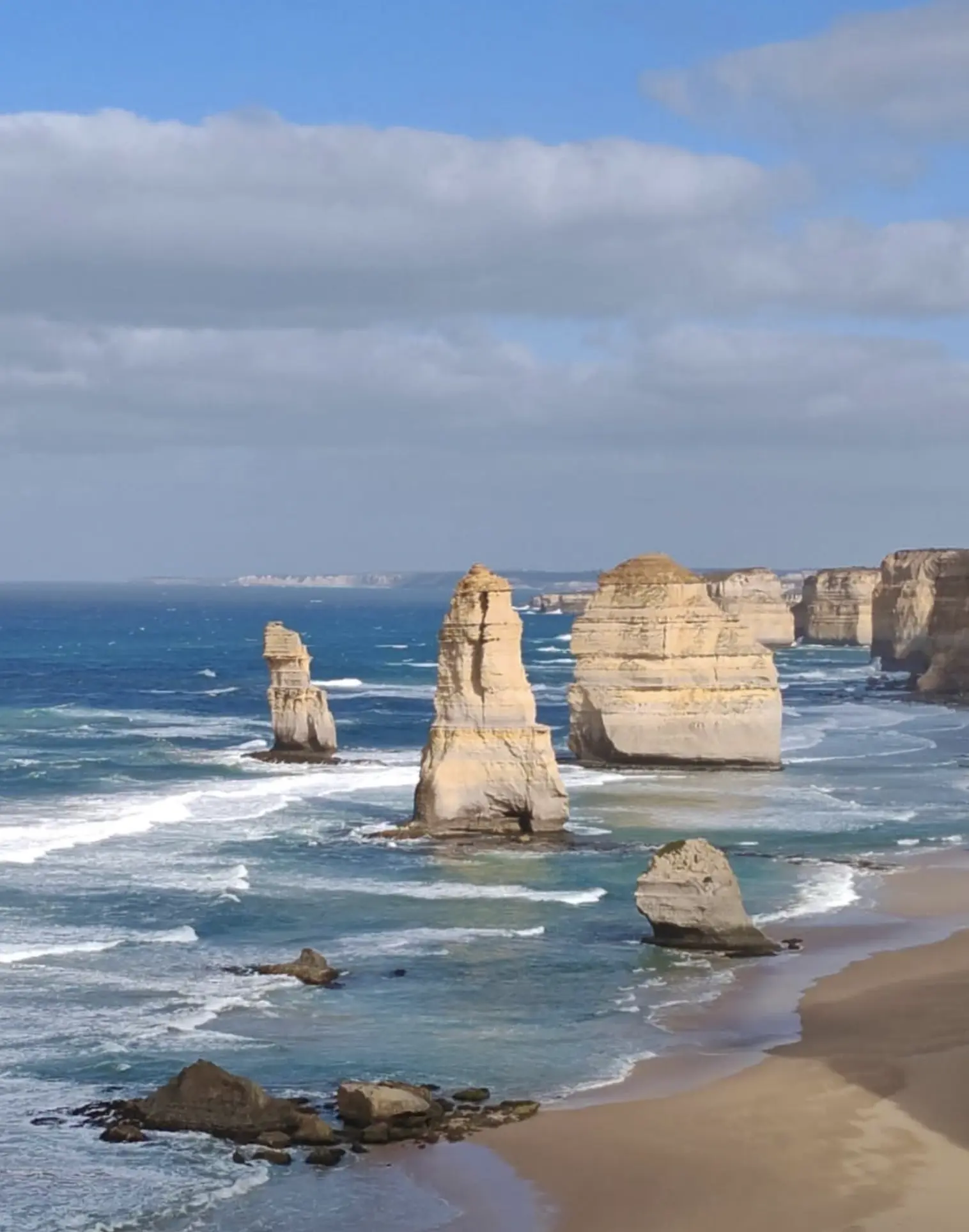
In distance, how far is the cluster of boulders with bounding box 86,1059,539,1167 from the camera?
22875mm

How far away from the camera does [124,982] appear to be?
31000 mm

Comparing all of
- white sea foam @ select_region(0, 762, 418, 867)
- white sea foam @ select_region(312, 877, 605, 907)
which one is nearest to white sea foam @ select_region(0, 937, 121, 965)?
white sea foam @ select_region(0, 762, 418, 867)

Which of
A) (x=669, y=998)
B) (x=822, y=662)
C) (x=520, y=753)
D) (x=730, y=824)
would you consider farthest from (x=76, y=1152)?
(x=822, y=662)

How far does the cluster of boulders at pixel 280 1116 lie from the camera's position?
75.0 feet

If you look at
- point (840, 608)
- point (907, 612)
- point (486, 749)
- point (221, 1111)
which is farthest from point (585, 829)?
point (840, 608)

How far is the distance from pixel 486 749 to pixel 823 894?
9.66 meters

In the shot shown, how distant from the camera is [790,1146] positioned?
2294cm

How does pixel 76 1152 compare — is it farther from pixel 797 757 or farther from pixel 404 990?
pixel 797 757

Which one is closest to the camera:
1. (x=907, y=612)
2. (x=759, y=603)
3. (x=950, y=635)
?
(x=950, y=635)

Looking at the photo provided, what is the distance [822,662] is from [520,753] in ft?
279

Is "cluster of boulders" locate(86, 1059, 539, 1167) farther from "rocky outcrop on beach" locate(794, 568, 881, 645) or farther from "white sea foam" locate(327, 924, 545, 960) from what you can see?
"rocky outcrop on beach" locate(794, 568, 881, 645)

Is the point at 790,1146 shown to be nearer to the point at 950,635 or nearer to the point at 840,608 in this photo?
the point at 950,635

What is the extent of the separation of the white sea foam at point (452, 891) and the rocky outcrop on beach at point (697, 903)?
4.25 m

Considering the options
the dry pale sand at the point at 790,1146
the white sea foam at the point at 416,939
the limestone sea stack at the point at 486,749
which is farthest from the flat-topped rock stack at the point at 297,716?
the dry pale sand at the point at 790,1146
